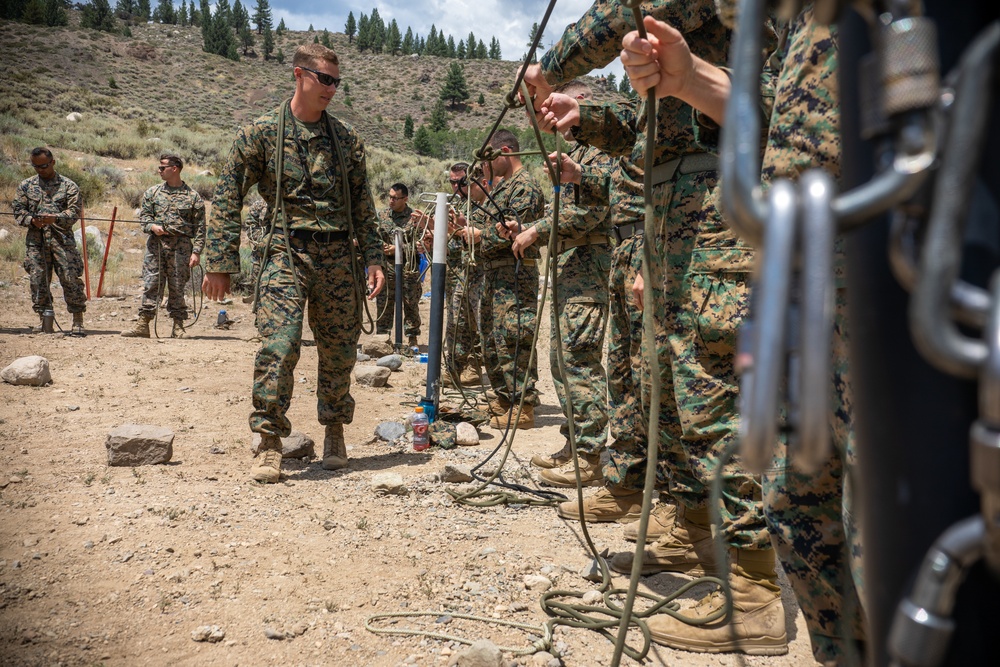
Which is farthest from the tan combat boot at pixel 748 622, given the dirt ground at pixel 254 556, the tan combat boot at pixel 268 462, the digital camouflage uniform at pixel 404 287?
the digital camouflage uniform at pixel 404 287

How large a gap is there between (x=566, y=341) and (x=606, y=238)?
66cm

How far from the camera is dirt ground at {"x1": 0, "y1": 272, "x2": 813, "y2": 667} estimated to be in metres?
2.32

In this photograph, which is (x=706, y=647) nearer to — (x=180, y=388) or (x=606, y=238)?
(x=606, y=238)

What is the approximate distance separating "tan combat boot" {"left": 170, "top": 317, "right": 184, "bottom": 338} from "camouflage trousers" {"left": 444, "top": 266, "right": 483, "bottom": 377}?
4.09 m

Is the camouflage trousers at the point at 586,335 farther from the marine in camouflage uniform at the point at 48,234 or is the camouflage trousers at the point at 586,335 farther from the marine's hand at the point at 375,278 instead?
the marine in camouflage uniform at the point at 48,234

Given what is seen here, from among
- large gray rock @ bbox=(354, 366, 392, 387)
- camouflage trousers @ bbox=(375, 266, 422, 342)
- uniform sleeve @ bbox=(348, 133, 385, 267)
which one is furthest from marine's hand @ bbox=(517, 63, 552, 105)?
camouflage trousers @ bbox=(375, 266, 422, 342)

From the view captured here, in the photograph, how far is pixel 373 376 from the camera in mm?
7188

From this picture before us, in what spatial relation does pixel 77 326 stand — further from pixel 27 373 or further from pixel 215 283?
pixel 215 283

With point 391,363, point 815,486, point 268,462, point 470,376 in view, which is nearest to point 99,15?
point 391,363

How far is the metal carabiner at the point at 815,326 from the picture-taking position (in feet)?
1.31

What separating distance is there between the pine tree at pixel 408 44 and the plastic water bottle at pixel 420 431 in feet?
291

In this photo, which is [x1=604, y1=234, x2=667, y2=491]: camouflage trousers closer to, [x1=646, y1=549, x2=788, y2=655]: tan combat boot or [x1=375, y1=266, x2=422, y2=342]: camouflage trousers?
[x1=646, y1=549, x2=788, y2=655]: tan combat boot

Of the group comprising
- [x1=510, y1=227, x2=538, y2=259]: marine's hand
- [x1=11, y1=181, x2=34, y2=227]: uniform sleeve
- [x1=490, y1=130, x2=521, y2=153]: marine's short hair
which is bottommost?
[x1=510, y1=227, x2=538, y2=259]: marine's hand

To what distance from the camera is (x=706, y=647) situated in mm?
2342
